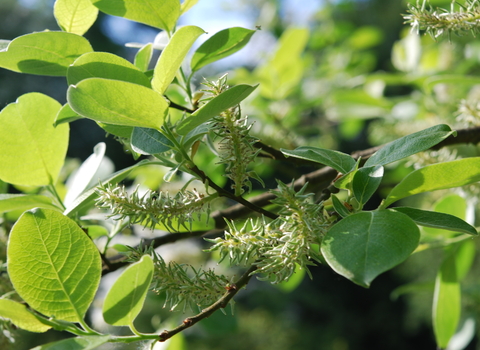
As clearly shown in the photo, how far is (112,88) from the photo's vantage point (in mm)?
254

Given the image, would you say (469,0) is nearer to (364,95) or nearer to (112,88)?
(112,88)

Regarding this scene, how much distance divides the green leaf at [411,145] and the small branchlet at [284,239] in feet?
0.20

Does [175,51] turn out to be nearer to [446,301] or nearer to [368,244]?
[368,244]

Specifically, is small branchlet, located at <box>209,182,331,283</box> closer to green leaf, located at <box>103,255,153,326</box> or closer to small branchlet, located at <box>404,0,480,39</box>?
green leaf, located at <box>103,255,153,326</box>

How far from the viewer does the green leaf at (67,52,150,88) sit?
0.28 m

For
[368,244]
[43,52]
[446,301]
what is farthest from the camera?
[446,301]

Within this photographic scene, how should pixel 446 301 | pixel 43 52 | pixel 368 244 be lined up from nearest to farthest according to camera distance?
pixel 368 244
pixel 43 52
pixel 446 301

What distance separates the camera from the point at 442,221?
0.27m

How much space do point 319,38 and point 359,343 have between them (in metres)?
3.35

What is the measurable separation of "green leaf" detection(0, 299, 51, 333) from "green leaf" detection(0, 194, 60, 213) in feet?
0.39

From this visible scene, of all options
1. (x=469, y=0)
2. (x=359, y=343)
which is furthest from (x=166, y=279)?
(x=359, y=343)

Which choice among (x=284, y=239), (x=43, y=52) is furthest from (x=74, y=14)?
(x=284, y=239)

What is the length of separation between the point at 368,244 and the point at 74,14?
0.32 metres

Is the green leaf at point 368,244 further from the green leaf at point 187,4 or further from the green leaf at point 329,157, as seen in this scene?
the green leaf at point 187,4
